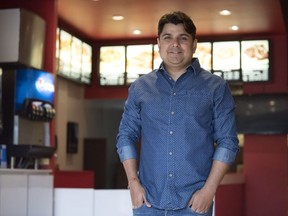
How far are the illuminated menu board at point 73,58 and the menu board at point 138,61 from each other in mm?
673

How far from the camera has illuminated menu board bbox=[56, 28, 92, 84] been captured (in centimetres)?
864

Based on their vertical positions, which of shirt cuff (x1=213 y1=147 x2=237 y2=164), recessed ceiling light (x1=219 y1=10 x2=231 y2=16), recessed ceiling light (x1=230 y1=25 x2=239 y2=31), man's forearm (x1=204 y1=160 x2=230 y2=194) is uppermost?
recessed ceiling light (x1=219 y1=10 x2=231 y2=16)

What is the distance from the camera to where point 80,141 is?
9.95m

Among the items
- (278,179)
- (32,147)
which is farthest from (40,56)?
(278,179)

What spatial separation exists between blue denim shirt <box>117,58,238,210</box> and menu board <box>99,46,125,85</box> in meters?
7.70

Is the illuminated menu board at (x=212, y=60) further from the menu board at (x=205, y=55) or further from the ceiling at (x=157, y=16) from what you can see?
the ceiling at (x=157, y=16)

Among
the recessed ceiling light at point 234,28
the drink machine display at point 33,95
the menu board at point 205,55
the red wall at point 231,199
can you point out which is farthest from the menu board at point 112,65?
the drink machine display at point 33,95

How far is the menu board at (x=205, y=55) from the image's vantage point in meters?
9.37

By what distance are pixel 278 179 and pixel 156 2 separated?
3.57 metres

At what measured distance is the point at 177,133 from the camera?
1.91 m

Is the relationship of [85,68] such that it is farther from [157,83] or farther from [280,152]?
[157,83]


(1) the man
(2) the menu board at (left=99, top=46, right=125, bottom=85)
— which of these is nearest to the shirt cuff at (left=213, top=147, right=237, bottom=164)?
(1) the man

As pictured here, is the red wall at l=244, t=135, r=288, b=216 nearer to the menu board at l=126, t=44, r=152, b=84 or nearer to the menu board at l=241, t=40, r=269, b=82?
the menu board at l=241, t=40, r=269, b=82

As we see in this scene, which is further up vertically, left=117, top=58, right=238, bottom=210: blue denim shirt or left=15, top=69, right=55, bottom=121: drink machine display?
left=15, top=69, right=55, bottom=121: drink machine display
